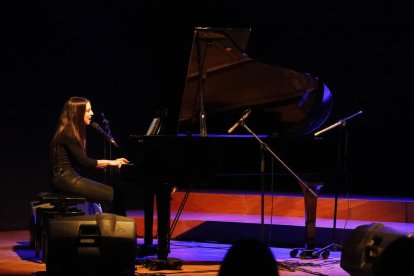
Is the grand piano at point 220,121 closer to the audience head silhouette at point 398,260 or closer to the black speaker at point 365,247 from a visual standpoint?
the black speaker at point 365,247

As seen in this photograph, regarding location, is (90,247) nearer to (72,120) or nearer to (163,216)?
(163,216)

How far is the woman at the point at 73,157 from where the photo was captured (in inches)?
226

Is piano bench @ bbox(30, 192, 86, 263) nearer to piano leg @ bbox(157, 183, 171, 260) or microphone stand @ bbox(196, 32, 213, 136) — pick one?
piano leg @ bbox(157, 183, 171, 260)

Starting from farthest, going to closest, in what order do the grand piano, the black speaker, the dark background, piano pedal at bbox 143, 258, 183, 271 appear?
1. the dark background
2. piano pedal at bbox 143, 258, 183, 271
3. the grand piano
4. the black speaker

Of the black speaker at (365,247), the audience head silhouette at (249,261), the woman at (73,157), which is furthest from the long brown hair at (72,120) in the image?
the audience head silhouette at (249,261)

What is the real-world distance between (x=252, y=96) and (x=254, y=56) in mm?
1315

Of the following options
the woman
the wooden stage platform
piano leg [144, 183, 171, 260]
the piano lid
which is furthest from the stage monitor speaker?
the piano lid

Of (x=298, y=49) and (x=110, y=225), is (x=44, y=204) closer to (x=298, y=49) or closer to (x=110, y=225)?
(x=110, y=225)

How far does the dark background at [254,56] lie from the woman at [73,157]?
2045 mm

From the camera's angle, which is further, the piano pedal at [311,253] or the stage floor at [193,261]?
the piano pedal at [311,253]

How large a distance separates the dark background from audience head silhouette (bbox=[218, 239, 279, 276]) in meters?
5.44

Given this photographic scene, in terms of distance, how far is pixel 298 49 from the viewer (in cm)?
792

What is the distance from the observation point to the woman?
5.74 meters

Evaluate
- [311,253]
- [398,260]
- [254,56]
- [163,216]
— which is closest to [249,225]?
[311,253]
